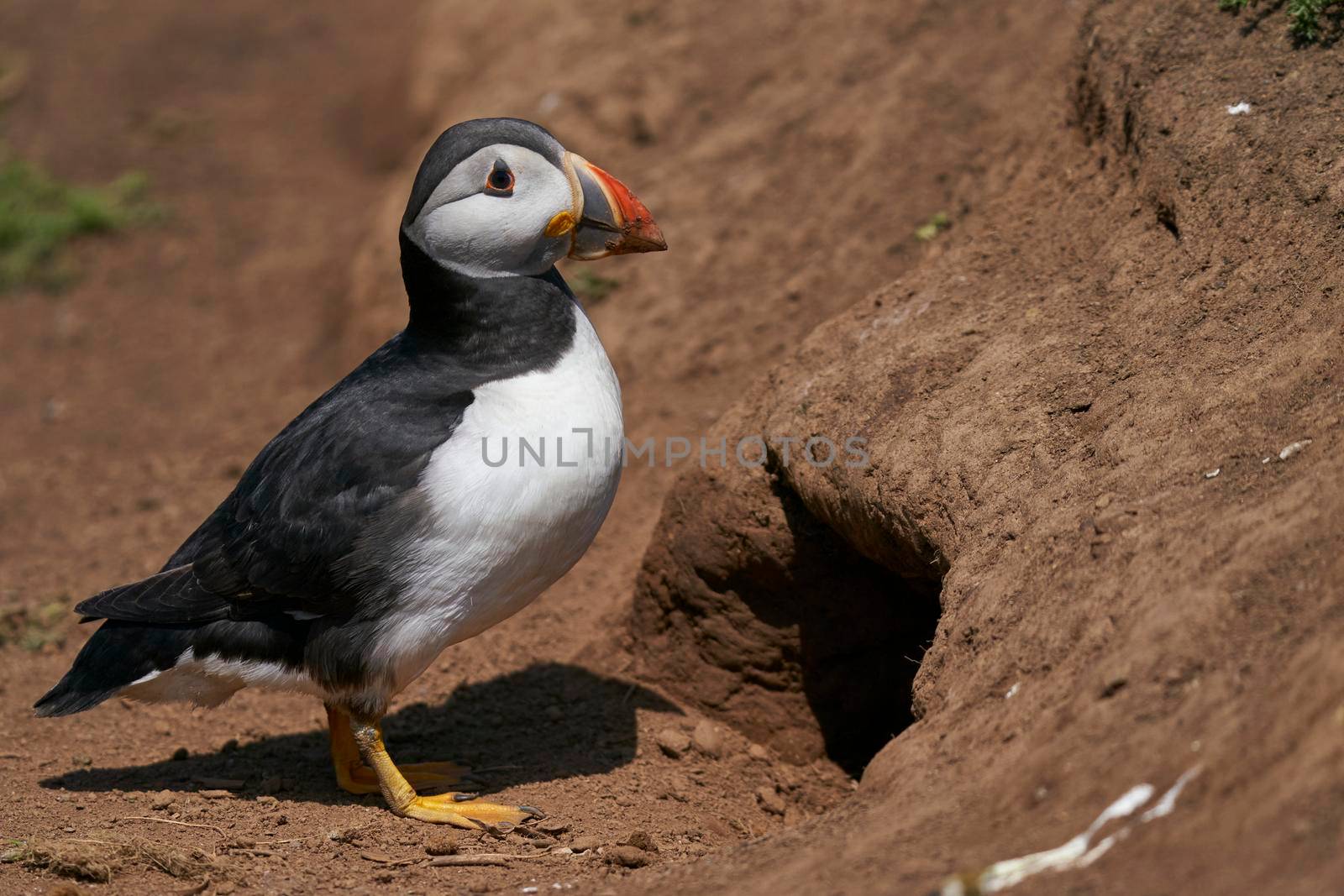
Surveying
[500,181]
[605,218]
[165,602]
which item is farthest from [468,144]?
[165,602]

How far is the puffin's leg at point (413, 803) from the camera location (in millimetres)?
4680

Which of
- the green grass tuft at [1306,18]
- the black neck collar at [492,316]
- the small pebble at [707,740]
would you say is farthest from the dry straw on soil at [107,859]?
the green grass tuft at [1306,18]

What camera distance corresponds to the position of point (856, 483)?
475 centimetres

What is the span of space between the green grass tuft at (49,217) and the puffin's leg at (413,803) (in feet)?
24.0

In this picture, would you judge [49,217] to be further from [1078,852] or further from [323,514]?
[1078,852]

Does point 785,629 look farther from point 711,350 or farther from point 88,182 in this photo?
point 88,182

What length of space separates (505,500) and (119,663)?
1.69 m

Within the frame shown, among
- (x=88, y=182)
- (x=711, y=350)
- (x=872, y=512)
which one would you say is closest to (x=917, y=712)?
(x=872, y=512)

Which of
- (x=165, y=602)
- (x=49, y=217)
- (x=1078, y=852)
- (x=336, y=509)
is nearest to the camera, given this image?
(x=1078, y=852)

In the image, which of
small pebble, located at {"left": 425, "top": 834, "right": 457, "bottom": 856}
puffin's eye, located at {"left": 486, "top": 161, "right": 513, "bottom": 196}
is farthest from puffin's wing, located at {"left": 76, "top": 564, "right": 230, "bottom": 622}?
puffin's eye, located at {"left": 486, "top": 161, "right": 513, "bottom": 196}

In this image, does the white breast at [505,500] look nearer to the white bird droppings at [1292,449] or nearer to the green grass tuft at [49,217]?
the white bird droppings at [1292,449]

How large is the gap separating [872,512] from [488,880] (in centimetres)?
185

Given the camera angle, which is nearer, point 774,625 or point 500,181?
point 500,181

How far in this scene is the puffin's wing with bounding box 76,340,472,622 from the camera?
4402 mm
